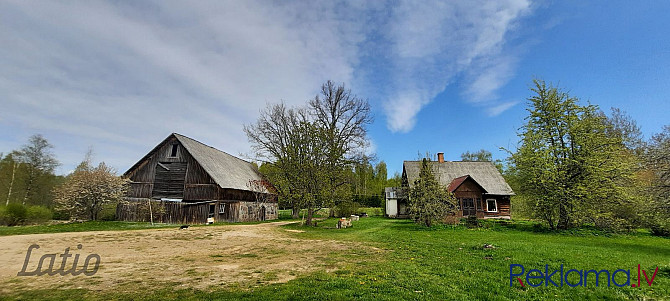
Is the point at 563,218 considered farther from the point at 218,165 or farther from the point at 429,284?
the point at 218,165

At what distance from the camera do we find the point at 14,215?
71.3 feet

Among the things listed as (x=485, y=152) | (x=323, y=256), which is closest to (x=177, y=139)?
(x=323, y=256)

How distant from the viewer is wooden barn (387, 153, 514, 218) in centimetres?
3006

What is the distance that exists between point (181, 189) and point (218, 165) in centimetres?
503

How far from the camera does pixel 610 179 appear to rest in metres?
18.9

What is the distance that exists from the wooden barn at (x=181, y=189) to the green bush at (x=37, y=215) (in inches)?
196

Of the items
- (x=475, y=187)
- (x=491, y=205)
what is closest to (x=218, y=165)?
(x=475, y=187)

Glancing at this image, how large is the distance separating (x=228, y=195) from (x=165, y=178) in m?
6.56

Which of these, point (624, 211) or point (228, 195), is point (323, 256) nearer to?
point (228, 195)

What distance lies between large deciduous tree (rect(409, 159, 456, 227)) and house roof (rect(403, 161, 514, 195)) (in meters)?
12.4

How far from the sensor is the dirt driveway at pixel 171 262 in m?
6.70

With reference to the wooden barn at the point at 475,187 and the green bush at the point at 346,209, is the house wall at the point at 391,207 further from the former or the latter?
the green bush at the point at 346,209

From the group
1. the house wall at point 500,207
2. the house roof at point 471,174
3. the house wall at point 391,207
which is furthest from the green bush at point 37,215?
the house wall at point 500,207

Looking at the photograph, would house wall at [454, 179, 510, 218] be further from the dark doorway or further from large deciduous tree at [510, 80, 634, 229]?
the dark doorway
